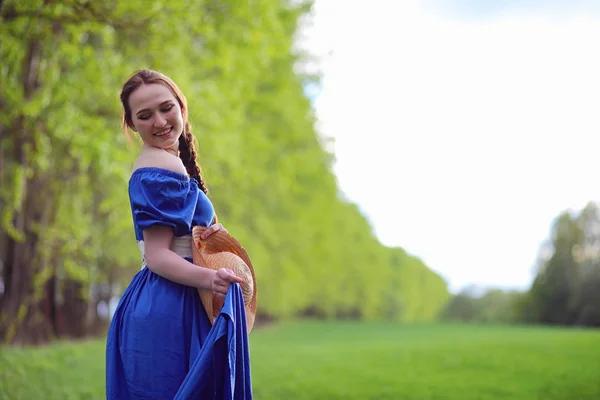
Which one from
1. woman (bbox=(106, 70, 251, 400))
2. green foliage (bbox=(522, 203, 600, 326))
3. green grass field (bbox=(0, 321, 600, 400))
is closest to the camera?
woman (bbox=(106, 70, 251, 400))

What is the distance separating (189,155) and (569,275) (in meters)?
31.2

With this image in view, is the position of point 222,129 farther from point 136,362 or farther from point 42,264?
point 136,362

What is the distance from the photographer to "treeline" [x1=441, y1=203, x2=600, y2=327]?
98.7 feet

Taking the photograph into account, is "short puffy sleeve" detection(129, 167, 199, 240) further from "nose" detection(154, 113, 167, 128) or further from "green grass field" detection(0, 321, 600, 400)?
"green grass field" detection(0, 321, 600, 400)

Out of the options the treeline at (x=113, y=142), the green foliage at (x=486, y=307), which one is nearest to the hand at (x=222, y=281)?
the treeline at (x=113, y=142)

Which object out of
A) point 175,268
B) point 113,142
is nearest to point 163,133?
point 175,268

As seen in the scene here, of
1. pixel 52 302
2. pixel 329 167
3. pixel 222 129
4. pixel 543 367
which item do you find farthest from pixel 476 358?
pixel 329 167

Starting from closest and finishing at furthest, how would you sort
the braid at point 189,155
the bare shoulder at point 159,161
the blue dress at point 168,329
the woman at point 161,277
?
1. the blue dress at point 168,329
2. the woman at point 161,277
3. the bare shoulder at point 159,161
4. the braid at point 189,155

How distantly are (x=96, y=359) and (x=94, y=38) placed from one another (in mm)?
6418

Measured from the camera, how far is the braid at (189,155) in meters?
3.08

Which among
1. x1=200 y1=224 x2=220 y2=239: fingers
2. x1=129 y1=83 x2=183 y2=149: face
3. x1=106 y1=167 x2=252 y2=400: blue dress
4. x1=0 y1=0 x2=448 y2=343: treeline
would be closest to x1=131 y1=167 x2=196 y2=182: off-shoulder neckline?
x1=106 y1=167 x2=252 y2=400: blue dress

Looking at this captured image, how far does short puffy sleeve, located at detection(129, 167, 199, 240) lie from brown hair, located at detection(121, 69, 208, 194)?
367 millimetres

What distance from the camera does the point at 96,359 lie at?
11227mm

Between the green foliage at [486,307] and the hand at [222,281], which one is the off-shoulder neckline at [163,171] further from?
the green foliage at [486,307]
